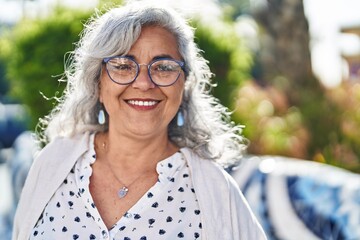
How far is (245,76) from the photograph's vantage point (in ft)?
21.9

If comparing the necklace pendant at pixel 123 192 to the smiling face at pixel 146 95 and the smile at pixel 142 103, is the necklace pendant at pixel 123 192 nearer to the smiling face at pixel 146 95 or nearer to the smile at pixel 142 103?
the smiling face at pixel 146 95

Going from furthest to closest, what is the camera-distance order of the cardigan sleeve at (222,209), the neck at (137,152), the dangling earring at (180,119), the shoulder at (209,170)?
the dangling earring at (180,119) → the neck at (137,152) → the shoulder at (209,170) → the cardigan sleeve at (222,209)

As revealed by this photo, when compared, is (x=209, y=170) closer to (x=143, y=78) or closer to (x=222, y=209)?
(x=222, y=209)

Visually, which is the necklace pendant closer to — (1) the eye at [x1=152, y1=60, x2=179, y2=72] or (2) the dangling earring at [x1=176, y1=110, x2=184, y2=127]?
(2) the dangling earring at [x1=176, y1=110, x2=184, y2=127]

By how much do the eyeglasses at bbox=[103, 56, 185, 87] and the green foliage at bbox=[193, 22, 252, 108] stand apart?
116 inches

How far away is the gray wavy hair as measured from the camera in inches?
114

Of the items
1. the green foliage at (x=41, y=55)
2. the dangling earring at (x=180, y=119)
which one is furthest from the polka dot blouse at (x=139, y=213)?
the green foliage at (x=41, y=55)

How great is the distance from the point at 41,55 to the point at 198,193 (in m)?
3.25

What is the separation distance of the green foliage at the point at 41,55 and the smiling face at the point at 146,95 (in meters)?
2.68

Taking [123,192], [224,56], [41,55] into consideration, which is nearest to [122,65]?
[123,192]

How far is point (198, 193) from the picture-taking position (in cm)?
292

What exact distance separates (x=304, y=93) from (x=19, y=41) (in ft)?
14.0

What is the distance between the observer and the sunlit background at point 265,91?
13.7 ft

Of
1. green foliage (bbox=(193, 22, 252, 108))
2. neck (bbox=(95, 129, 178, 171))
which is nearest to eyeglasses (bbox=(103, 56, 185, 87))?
neck (bbox=(95, 129, 178, 171))
